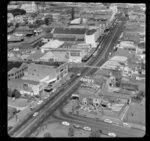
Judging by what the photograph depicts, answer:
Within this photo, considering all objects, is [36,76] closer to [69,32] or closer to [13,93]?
[13,93]

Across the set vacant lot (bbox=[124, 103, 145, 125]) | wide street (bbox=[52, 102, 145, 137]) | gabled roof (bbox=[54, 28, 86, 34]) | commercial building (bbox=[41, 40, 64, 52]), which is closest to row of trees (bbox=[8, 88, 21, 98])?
wide street (bbox=[52, 102, 145, 137])

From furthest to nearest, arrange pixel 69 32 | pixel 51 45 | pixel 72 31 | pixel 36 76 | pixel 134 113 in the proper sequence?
pixel 72 31 → pixel 69 32 → pixel 51 45 → pixel 36 76 → pixel 134 113

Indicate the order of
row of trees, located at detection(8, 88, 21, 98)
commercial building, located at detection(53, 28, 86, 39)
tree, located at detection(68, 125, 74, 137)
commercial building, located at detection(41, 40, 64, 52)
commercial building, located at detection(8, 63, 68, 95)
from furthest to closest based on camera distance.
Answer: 1. commercial building, located at detection(53, 28, 86, 39)
2. commercial building, located at detection(41, 40, 64, 52)
3. commercial building, located at detection(8, 63, 68, 95)
4. tree, located at detection(68, 125, 74, 137)
5. row of trees, located at detection(8, 88, 21, 98)

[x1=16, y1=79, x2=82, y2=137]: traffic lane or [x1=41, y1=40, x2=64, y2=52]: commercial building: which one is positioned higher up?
[x1=41, y1=40, x2=64, y2=52]: commercial building

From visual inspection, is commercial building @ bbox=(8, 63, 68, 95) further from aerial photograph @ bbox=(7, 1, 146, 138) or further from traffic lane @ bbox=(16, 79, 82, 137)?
traffic lane @ bbox=(16, 79, 82, 137)

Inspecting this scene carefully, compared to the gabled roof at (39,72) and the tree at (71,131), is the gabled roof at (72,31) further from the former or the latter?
the tree at (71,131)

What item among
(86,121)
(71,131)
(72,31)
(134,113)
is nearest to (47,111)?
(86,121)
